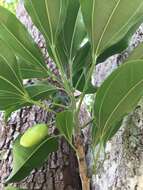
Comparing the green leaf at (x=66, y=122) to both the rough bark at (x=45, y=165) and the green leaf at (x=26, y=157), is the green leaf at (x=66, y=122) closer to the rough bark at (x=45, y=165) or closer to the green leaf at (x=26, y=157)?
the green leaf at (x=26, y=157)

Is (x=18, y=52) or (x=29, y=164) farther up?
(x=18, y=52)

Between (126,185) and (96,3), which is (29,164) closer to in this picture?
(126,185)

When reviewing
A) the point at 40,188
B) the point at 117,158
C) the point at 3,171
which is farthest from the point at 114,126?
the point at 3,171

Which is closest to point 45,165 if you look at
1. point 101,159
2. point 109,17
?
point 101,159

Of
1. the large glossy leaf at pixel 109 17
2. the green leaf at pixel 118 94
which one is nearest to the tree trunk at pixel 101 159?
the green leaf at pixel 118 94

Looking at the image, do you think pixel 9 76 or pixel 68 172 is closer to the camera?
pixel 9 76

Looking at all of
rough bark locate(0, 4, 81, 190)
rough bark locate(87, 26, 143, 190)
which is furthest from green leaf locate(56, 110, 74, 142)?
rough bark locate(0, 4, 81, 190)

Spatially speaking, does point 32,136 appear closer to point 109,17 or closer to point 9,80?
point 9,80
